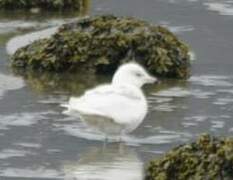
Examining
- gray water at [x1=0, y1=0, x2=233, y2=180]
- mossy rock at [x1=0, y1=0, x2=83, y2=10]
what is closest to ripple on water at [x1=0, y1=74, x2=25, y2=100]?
gray water at [x1=0, y1=0, x2=233, y2=180]

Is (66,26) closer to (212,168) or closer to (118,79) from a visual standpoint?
(118,79)

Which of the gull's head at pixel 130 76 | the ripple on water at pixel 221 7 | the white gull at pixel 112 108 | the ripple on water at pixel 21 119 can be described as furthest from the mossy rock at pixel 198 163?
the ripple on water at pixel 221 7

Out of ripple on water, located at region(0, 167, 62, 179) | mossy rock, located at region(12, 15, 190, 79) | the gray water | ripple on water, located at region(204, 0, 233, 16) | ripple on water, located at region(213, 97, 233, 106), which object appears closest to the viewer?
ripple on water, located at region(0, 167, 62, 179)

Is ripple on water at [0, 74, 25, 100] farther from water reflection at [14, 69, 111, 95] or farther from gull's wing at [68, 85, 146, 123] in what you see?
gull's wing at [68, 85, 146, 123]

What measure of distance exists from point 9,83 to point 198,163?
178 inches

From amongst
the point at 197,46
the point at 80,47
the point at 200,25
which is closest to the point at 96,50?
the point at 80,47

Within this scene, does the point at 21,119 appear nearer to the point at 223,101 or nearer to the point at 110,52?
the point at 223,101

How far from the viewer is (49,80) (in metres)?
12.7

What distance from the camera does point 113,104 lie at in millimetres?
9773

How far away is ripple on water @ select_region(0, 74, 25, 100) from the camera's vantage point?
1212 cm

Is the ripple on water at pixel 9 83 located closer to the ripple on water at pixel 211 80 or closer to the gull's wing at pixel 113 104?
the ripple on water at pixel 211 80

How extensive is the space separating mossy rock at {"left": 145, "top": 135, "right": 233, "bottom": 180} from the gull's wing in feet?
3.80

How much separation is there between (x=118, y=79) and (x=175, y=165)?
7.17 ft

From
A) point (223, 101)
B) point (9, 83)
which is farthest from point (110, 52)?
point (223, 101)
